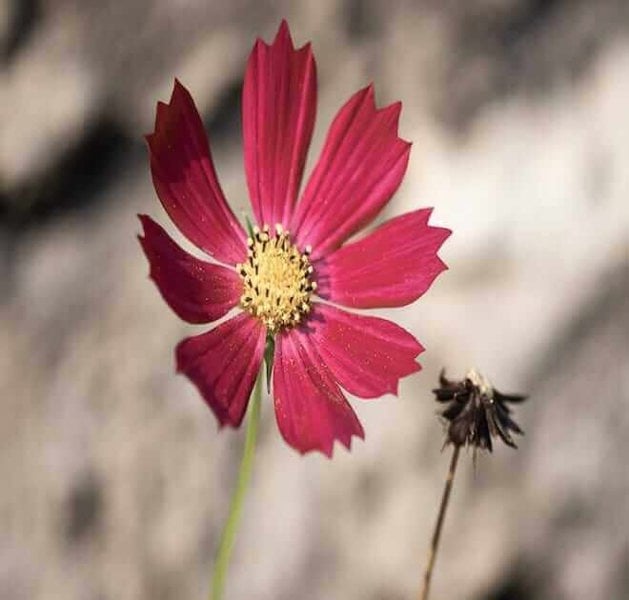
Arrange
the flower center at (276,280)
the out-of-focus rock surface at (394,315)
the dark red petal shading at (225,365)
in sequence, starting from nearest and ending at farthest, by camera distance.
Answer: the dark red petal shading at (225,365), the flower center at (276,280), the out-of-focus rock surface at (394,315)

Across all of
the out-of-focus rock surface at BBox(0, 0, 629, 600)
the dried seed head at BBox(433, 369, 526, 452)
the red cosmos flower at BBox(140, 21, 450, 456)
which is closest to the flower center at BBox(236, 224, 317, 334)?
the red cosmos flower at BBox(140, 21, 450, 456)

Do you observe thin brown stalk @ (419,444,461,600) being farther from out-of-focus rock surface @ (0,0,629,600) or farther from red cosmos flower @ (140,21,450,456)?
→ out-of-focus rock surface @ (0,0,629,600)

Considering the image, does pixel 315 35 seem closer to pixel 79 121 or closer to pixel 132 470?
pixel 79 121

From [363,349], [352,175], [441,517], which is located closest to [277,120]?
[352,175]

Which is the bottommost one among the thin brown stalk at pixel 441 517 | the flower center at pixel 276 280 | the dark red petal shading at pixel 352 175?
the thin brown stalk at pixel 441 517

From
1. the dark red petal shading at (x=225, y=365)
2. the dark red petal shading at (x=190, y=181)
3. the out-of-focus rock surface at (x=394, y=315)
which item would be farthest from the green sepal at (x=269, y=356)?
the out-of-focus rock surface at (x=394, y=315)

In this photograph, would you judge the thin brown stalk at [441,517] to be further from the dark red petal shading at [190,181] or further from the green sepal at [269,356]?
the dark red petal shading at [190,181]
